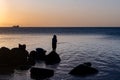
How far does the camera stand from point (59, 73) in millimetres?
33875

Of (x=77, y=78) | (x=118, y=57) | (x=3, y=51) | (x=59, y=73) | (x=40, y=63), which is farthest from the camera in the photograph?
(x=118, y=57)

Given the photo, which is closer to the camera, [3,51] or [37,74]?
[37,74]

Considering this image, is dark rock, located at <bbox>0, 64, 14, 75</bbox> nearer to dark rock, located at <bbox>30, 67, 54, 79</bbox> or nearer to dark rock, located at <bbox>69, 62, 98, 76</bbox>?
dark rock, located at <bbox>30, 67, 54, 79</bbox>

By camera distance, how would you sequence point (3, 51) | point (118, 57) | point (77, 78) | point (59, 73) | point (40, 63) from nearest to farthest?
1. point (77, 78)
2. point (59, 73)
3. point (3, 51)
4. point (40, 63)
5. point (118, 57)

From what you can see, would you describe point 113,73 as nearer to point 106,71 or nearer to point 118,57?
point 106,71

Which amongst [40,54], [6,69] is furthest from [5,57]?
[40,54]

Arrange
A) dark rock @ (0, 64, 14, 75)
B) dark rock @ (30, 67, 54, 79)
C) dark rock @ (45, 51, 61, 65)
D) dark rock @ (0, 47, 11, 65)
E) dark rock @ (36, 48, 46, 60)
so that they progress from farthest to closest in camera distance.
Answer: dark rock @ (36, 48, 46, 60) → dark rock @ (45, 51, 61, 65) → dark rock @ (0, 47, 11, 65) → dark rock @ (0, 64, 14, 75) → dark rock @ (30, 67, 54, 79)

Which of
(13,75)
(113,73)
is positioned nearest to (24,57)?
(13,75)

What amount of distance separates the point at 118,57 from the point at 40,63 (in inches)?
479

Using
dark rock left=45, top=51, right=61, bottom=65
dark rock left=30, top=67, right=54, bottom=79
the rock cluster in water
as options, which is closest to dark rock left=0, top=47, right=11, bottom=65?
the rock cluster in water

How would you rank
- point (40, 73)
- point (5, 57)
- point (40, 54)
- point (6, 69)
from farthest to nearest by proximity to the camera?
point (40, 54) < point (5, 57) < point (6, 69) < point (40, 73)

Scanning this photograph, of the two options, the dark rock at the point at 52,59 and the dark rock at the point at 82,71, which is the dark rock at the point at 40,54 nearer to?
the dark rock at the point at 52,59

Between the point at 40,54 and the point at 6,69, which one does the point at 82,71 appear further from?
the point at 40,54

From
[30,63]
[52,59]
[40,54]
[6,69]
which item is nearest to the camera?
[6,69]
